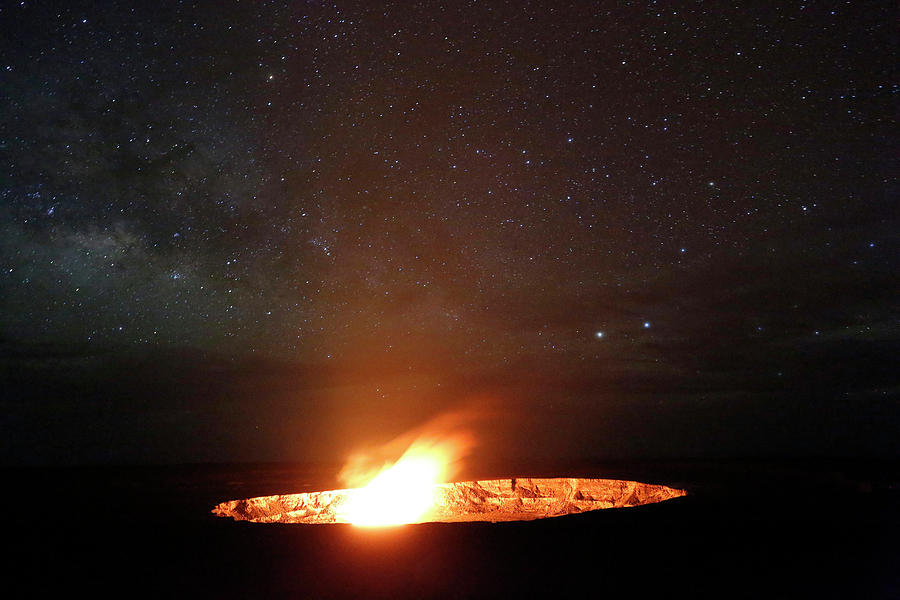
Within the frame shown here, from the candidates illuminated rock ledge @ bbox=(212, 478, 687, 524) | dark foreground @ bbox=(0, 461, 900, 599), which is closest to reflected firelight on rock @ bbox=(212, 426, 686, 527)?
illuminated rock ledge @ bbox=(212, 478, 687, 524)

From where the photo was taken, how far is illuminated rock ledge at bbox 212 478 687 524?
19344mm

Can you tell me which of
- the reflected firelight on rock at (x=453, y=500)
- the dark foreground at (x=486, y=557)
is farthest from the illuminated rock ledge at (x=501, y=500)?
the dark foreground at (x=486, y=557)

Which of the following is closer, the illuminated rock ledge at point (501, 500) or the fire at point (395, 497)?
the illuminated rock ledge at point (501, 500)

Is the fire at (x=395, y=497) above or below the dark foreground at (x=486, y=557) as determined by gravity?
below

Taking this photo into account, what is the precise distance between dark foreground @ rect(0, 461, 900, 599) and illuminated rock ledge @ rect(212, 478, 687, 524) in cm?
571

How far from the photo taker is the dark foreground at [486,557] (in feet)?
26.9

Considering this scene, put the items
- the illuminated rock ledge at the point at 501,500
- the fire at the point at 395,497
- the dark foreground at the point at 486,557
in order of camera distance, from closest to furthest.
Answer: the dark foreground at the point at 486,557, the illuminated rock ledge at the point at 501,500, the fire at the point at 395,497

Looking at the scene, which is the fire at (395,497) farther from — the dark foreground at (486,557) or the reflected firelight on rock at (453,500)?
the dark foreground at (486,557)

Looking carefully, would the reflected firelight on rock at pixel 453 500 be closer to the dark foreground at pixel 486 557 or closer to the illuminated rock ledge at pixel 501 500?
the illuminated rock ledge at pixel 501 500

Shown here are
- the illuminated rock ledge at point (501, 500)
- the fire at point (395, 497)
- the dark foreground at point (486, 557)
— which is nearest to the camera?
the dark foreground at point (486, 557)

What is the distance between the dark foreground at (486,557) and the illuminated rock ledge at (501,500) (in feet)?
18.7

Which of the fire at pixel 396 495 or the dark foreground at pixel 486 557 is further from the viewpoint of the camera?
the fire at pixel 396 495

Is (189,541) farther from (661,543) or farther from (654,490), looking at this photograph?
(654,490)

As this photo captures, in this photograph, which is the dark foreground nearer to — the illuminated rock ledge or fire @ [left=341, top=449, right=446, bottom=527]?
the illuminated rock ledge
